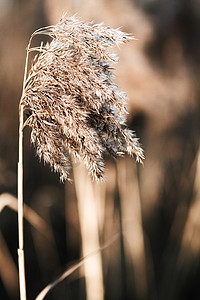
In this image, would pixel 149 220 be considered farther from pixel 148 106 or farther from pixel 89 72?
pixel 89 72

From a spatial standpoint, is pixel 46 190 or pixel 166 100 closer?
pixel 166 100

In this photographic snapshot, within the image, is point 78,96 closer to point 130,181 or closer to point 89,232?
point 89,232

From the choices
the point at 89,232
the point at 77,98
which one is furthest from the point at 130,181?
the point at 77,98

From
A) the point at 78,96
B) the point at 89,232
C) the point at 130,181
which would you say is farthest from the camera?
the point at 130,181

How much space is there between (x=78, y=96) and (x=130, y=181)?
2.96 ft

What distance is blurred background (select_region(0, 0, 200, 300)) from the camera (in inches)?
36.6

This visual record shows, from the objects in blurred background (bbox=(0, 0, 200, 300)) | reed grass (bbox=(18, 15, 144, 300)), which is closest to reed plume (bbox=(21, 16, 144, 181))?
reed grass (bbox=(18, 15, 144, 300))

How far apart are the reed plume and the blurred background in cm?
23

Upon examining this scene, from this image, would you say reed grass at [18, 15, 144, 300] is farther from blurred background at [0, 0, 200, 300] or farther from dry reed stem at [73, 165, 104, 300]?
dry reed stem at [73, 165, 104, 300]

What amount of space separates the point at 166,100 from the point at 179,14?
300 millimetres

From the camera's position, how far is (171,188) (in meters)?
1.70

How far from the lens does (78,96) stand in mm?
438

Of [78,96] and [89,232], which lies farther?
[89,232]

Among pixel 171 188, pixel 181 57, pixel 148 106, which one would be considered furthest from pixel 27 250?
pixel 181 57
